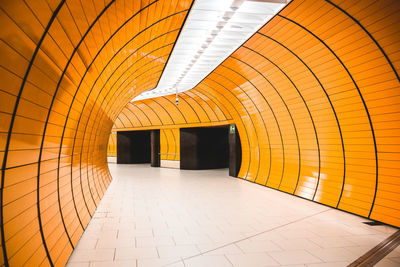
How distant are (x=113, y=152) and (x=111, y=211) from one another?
22039mm

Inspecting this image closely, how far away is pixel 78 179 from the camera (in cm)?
709

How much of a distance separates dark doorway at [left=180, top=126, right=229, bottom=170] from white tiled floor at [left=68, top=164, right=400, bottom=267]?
10995mm

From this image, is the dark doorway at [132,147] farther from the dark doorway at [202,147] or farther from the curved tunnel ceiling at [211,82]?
the curved tunnel ceiling at [211,82]

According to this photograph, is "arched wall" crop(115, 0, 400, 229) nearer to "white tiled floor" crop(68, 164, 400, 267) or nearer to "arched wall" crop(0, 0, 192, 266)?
"white tiled floor" crop(68, 164, 400, 267)

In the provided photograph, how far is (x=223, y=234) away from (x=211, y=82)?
9.08 metres

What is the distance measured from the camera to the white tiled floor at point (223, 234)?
16.1 feet

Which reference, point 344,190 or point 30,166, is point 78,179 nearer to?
point 30,166

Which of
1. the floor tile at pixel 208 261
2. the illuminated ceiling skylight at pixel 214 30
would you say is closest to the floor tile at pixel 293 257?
the floor tile at pixel 208 261

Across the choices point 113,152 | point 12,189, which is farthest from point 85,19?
point 113,152

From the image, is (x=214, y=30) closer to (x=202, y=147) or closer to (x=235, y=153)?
(x=235, y=153)

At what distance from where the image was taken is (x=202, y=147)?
21547 mm

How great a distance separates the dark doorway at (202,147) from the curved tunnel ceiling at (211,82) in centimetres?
823

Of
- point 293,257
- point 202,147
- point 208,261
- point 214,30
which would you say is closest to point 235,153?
point 202,147

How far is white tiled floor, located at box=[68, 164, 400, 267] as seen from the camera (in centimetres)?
491
